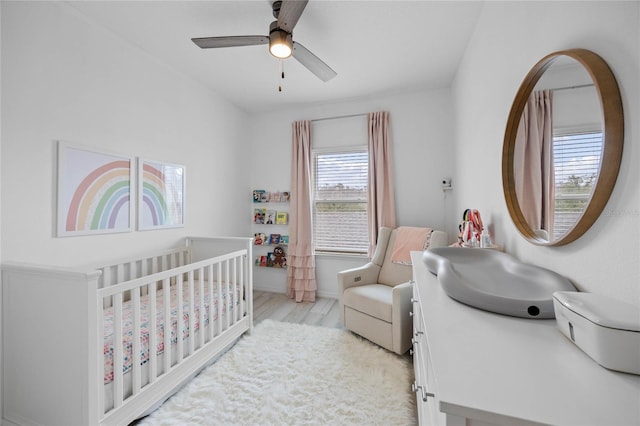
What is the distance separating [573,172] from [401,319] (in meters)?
1.51

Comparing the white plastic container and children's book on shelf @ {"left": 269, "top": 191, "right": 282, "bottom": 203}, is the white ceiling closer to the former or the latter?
children's book on shelf @ {"left": 269, "top": 191, "right": 282, "bottom": 203}

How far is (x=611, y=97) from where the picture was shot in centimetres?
69

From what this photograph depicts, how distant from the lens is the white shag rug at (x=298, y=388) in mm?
1465

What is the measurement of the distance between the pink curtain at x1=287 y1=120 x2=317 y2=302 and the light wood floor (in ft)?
0.55

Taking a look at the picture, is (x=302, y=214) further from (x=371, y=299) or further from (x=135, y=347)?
(x=135, y=347)

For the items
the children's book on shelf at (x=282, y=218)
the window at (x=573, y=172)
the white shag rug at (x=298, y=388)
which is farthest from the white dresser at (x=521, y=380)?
the children's book on shelf at (x=282, y=218)

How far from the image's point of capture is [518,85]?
1.24 meters

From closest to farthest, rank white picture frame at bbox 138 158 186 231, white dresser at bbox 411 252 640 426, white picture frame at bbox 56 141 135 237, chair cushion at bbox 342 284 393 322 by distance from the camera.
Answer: white dresser at bbox 411 252 640 426
white picture frame at bbox 56 141 135 237
chair cushion at bbox 342 284 393 322
white picture frame at bbox 138 158 186 231

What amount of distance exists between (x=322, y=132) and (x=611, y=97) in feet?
9.52

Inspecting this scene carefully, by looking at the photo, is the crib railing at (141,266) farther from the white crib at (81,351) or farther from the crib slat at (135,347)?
the crib slat at (135,347)

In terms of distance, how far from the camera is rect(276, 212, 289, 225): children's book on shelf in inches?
140

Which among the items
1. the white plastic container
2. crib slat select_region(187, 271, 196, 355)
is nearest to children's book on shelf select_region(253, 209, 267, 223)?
crib slat select_region(187, 271, 196, 355)

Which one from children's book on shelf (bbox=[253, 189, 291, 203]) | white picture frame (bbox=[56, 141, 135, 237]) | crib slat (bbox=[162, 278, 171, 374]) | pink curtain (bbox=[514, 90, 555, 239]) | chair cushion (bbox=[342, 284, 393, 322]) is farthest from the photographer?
children's book on shelf (bbox=[253, 189, 291, 203])

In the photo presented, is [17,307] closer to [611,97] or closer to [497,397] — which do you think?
[497,397]
